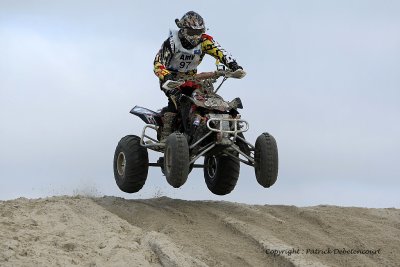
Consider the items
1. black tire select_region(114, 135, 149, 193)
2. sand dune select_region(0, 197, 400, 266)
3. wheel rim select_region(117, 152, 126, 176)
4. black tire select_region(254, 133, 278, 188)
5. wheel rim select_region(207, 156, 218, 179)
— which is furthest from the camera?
wheel rim select_region(207, 156, 218, 179)

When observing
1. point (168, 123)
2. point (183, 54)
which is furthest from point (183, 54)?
point (168, 123)

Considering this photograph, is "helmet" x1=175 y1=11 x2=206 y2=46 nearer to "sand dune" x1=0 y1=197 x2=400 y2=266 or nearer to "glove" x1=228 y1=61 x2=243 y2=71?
"glove" x1=228 y1=61 x2=243 y2=71

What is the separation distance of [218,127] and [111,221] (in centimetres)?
199

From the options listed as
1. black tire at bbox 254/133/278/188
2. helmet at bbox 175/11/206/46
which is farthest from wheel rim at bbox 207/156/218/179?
helmet at bbox 175/11/206/46

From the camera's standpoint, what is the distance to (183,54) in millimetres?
11445

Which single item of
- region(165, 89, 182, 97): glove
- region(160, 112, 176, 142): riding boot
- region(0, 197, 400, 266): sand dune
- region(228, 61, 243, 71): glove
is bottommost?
region(0, 197, 400, 266): sand dune

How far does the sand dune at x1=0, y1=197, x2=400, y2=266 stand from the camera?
27.4 feet

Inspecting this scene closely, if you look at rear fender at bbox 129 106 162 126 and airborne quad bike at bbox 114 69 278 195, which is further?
rear fender at bbox 129 106 162 126

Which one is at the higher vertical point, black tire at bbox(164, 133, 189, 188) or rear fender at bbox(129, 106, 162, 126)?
rear fender at bbox(129, 106, 162, 126)

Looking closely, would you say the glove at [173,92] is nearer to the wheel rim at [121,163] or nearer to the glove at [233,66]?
the glove at [233,66]

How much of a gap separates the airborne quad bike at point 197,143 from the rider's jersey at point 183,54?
0.54 meters

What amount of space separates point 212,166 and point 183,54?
2.00 metres

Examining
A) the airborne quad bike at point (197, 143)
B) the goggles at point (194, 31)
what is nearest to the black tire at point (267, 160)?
the airborne quad bike at point (197, 143)

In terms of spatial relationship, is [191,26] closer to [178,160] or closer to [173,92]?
[173,92]
